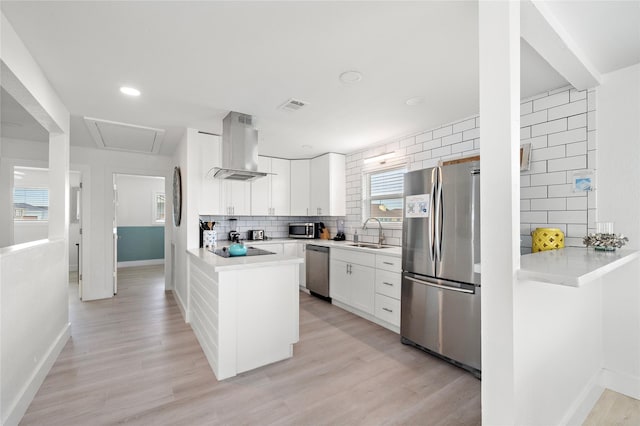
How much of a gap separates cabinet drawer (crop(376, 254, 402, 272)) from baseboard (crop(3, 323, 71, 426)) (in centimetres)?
307

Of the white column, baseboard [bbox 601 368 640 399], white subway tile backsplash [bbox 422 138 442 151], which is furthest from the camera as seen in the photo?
white subway tile backsplash [bbox 422 138 442 151]

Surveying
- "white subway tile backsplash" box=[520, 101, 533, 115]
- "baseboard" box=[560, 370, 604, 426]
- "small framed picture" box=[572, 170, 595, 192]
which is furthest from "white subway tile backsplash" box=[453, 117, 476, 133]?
"baseboard" box=[560, 370, 604, 426]

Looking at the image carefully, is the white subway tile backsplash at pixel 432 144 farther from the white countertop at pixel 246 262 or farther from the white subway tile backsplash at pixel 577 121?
the white countertop at pixel 246 262

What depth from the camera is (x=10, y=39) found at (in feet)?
5.38

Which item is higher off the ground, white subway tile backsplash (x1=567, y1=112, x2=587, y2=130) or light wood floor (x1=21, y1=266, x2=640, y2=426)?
white subway tile backsplash (x1=567, y1=112, x2=587, y2=130)

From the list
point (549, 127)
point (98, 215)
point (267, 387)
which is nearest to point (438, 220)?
point (549, 127)

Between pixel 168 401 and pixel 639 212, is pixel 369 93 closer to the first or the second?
pixel 639 212

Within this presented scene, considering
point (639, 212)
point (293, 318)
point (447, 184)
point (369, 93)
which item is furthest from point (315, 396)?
point (639, 212)

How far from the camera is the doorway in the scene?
710 centimetres

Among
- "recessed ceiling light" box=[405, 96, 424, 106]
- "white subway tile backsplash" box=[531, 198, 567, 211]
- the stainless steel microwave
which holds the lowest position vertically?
the stainless steel microwave

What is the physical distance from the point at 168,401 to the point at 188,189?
231 cm

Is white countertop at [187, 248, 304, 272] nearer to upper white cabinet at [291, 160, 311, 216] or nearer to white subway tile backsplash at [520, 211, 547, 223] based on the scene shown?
white subway tile backsplash at [520, 211, 547, 223]

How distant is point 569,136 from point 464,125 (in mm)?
947

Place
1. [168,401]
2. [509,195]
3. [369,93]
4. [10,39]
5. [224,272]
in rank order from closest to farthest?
[509,195], [10,39], [168,401], [224,272], [369,93]
